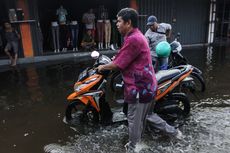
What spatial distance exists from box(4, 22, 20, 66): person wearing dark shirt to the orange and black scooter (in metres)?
Answer: 4.99

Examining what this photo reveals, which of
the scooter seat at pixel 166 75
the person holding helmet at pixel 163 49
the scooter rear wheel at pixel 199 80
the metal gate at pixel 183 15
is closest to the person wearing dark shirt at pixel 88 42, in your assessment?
the metal gate at pixel 183 15

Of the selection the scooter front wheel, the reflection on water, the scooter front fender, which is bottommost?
the reflection on water

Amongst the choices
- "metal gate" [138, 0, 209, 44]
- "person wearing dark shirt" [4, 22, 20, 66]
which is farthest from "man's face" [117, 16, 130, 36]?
"metal gate" [138, 0, 209, 44]

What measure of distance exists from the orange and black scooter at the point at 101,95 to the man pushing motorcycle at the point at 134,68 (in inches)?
26.1

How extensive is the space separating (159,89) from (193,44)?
8261 millimetres

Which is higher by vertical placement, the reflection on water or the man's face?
the man's face

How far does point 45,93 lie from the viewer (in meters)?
6.04

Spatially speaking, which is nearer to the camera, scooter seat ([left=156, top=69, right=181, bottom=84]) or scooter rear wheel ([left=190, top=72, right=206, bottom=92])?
scooter seat ([left=156, top=69, right=181, bottom=84])

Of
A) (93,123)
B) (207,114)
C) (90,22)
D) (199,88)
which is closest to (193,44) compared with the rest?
(90,22)

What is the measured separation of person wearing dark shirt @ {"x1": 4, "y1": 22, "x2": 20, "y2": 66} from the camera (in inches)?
335

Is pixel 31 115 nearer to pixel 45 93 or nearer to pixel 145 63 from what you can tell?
pixel 45 93

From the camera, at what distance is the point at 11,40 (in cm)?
855

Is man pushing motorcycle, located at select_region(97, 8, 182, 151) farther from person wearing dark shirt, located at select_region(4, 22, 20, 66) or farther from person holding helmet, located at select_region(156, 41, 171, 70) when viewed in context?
person wearing dark shirt, located at select_region(4, 22, 20, 66)

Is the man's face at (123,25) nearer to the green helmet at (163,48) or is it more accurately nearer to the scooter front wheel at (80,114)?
the scooter front wheel at (80,114)
